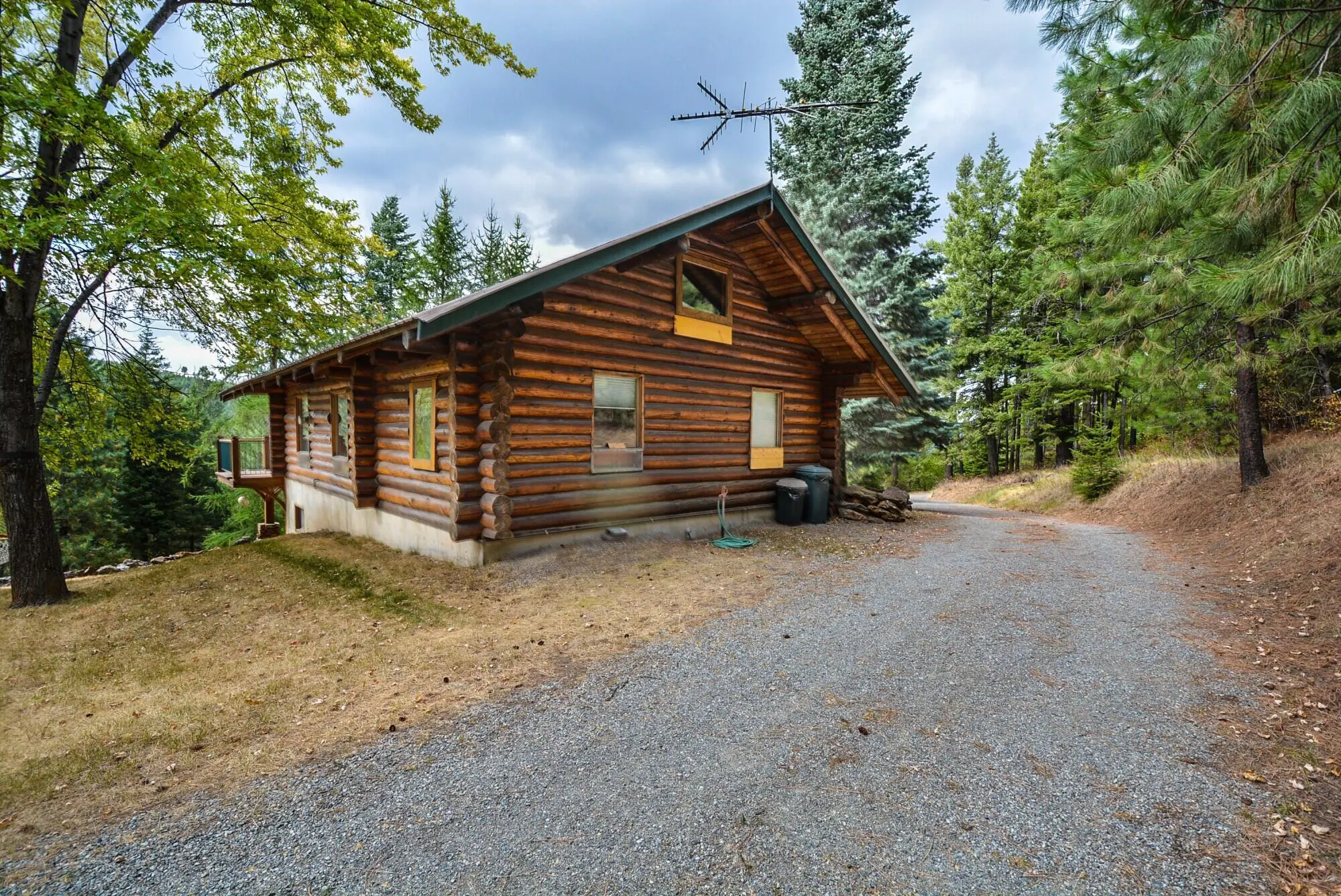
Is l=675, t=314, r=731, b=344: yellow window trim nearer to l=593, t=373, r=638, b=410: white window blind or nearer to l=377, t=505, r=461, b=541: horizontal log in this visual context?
l=593, t=373, r=638, b=410: white window blind

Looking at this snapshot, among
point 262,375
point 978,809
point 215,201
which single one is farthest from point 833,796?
point 262,375

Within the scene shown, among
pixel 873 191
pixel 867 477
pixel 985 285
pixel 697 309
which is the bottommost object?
pixel 867 477

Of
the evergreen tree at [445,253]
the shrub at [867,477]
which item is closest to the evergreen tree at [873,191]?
the shrub at [867,477]

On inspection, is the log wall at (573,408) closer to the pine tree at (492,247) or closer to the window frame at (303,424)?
the window frame at (303,424)

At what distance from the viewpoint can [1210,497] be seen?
36.3 feet

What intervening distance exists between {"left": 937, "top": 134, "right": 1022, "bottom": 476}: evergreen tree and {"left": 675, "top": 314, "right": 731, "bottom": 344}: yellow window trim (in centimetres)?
1500

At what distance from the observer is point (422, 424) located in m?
8.88

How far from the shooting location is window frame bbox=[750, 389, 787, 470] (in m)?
11.4

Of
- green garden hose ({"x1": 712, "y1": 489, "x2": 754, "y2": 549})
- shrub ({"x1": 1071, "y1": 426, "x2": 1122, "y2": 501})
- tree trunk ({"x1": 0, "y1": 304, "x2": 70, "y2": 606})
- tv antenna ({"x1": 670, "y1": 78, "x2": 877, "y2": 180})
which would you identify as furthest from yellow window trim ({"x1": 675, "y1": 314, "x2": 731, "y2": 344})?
shrub ({"x1": 1071, "y1": 426, "x2": 1122, "y2": 501})

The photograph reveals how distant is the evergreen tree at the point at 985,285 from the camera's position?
2181 centimetres

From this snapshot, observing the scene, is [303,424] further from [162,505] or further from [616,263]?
[162,505]

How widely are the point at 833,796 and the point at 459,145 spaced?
105ft

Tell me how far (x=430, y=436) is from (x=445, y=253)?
82.1 ft

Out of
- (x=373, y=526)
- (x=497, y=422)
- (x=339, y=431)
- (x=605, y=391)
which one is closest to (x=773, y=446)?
(x=605, y=391)
